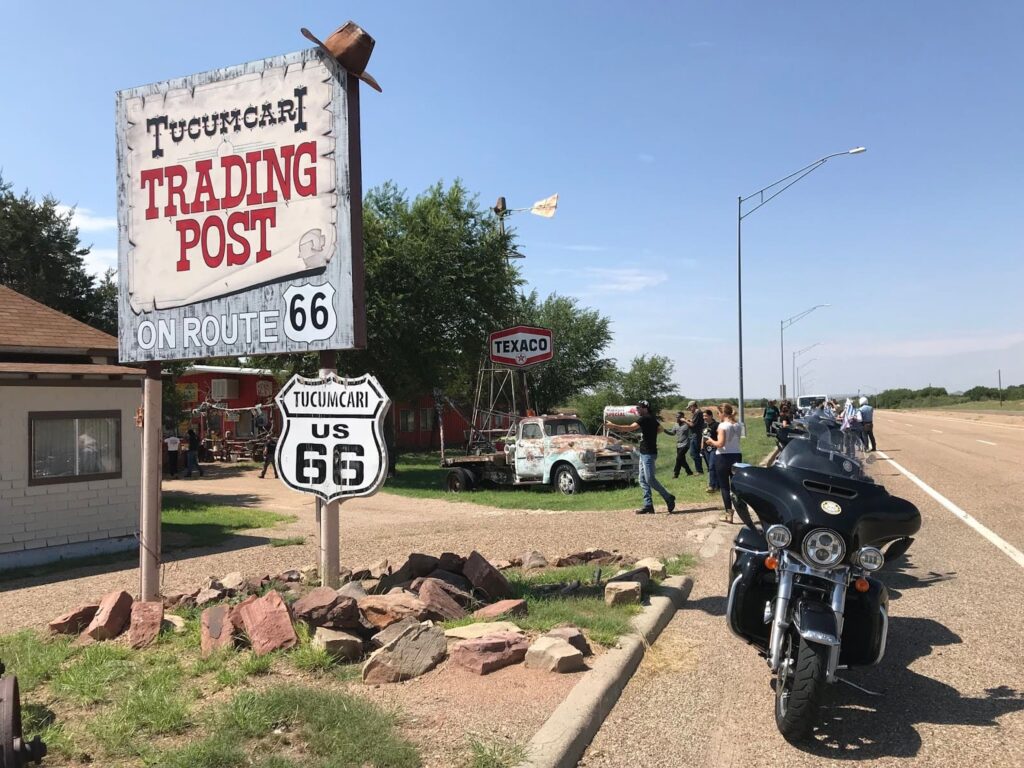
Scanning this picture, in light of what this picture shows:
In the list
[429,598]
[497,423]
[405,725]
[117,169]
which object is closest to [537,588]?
[429,598]

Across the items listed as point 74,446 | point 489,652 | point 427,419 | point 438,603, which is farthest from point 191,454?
point 489,652

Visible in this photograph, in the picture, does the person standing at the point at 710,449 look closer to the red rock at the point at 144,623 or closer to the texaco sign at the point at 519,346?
the texaco sign at the point at 519,346

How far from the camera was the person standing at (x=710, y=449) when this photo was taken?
1388 cm

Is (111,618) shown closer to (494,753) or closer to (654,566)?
(494,753)

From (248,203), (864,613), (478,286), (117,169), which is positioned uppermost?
(478,286)

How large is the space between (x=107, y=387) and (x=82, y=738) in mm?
9242

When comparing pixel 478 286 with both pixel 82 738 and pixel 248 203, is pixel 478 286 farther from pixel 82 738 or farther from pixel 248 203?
pixel 82 738

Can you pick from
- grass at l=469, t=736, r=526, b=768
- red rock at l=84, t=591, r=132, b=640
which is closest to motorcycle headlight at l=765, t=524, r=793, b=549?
grass at l=469, t=736, r=526, b=768

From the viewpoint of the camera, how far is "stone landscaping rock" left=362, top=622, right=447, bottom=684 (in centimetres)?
496

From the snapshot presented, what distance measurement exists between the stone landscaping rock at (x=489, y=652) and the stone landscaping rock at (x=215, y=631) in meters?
1.58

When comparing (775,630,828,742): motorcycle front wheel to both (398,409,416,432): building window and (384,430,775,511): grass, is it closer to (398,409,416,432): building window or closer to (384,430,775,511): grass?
(384,430,775,511): grass

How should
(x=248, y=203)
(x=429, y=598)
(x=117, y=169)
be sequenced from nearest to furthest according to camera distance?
1. (x=429, y=598)
2. (x=248, y=203)
3. (x=117, y=169)

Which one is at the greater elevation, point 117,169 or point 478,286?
point 478,286

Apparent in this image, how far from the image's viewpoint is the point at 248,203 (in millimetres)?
6891
